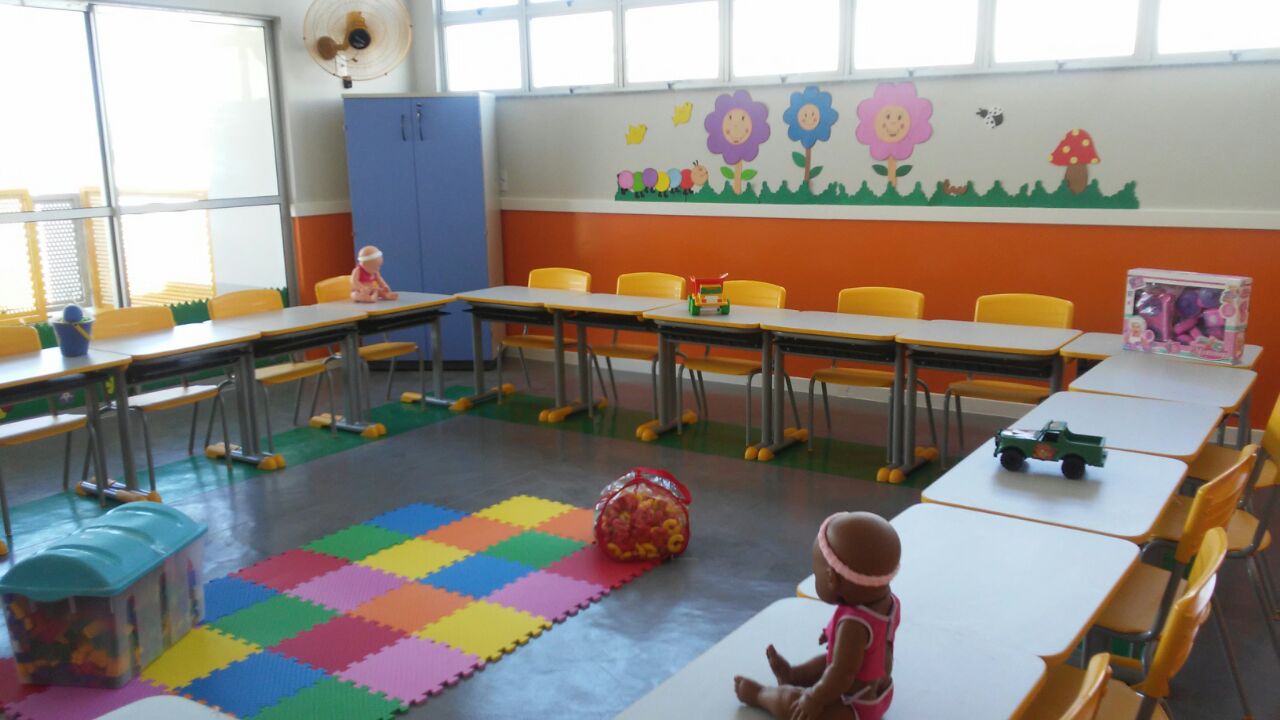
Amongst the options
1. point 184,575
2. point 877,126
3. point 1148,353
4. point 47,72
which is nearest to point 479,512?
point 184,575

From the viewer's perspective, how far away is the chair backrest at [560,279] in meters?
7.12

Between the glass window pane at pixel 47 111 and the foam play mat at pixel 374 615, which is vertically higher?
the glass window pane at pixel 47 111

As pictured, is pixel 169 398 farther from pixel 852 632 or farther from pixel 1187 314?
pixel 1187 314

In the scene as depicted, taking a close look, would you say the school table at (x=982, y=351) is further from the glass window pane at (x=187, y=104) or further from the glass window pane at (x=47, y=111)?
the glass window pane at (x=47, y=111)

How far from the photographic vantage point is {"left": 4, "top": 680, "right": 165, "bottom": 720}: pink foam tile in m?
3.30

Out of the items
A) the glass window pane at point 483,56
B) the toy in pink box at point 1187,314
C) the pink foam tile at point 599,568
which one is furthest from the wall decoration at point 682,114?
the pink foam tile at point 599,568

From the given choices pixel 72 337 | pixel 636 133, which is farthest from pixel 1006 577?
pixel 636 133

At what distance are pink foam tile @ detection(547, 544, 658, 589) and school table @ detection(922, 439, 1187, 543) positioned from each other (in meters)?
1.64

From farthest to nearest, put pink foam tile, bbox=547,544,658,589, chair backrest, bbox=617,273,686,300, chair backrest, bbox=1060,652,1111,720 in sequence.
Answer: chair backrest, bbox=617,273,686,300
pink foam tile, bbox=547,544,658,589
chair backrest, bbox=1060,652,1111,720

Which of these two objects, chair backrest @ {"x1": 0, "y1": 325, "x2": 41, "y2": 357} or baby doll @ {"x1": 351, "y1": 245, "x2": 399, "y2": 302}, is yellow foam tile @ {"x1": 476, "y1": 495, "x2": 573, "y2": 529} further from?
chair backrest @ {"x1": 0, "y1": 325, "x2": 41, "y2": 357}

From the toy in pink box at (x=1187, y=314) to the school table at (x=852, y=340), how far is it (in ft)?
3.60

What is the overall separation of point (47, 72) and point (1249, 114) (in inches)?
293

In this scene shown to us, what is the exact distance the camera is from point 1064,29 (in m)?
6.06

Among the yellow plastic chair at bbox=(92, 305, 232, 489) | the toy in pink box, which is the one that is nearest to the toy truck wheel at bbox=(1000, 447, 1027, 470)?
the toy in pink box
